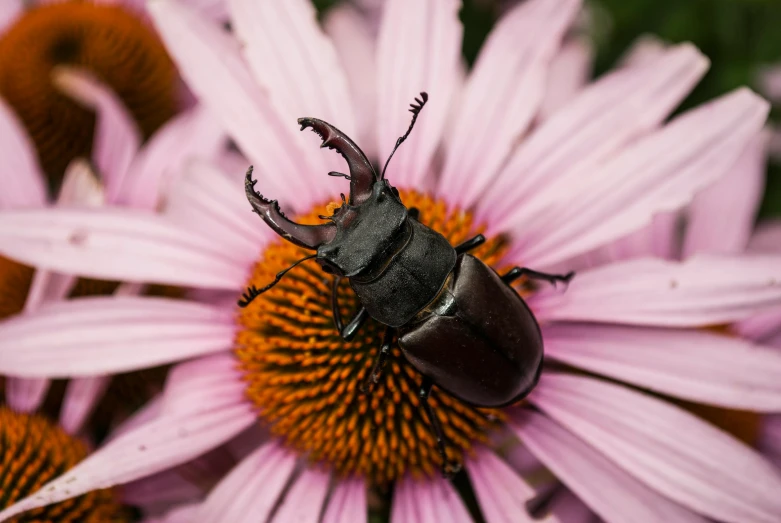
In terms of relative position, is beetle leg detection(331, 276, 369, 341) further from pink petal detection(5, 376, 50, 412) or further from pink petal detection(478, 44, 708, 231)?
pink petal detection(5, 376, 50, 412)

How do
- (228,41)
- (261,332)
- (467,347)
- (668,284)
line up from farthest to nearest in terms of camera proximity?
1. (228,41)
2. (261,332)
3. (668,284)
4. (467,347)

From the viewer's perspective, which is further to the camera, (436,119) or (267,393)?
(436,119)

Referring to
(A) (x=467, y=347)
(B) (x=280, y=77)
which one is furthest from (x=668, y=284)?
(B) (x=280, y=77)

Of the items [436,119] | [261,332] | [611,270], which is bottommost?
[261,332]

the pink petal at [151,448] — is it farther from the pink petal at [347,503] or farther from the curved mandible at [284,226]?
the curved mandible at [284,226]

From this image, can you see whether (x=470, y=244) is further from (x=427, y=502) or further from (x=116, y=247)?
(x=116, y=247)

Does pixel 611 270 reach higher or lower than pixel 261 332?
higher

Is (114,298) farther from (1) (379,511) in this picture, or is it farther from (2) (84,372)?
(1) (379,511)
